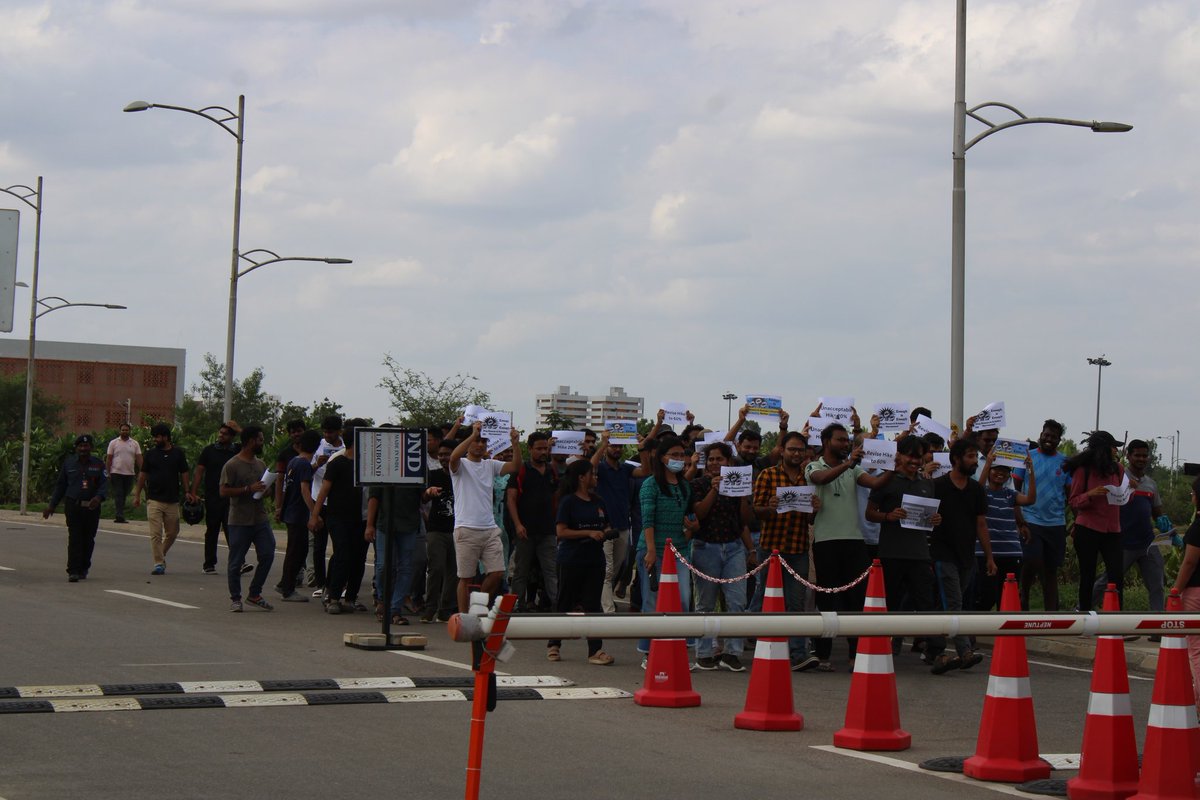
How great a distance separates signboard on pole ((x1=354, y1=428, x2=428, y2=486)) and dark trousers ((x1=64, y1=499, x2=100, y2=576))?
710 centimetres

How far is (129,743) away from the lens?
9055mm

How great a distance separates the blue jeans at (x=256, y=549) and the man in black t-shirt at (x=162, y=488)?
13.9 feet

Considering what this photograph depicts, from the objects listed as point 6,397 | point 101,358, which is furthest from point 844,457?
point 101,358

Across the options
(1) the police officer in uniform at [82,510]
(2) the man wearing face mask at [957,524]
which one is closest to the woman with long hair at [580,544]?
(2) the man wearing face mask at [957,524]

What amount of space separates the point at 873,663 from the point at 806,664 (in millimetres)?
3773

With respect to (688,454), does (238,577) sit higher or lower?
lower

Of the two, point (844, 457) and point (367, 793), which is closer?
point (367, 793)

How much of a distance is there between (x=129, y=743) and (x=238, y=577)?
305 inches

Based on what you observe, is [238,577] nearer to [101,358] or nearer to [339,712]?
[339,712]

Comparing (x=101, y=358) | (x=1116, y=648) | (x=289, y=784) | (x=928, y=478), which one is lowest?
(x=289, y=784)

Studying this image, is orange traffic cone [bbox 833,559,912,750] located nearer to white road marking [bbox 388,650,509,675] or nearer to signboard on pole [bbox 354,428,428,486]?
white road marking [bbox 388,650,509,675]

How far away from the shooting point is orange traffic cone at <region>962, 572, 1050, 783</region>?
8523 mm

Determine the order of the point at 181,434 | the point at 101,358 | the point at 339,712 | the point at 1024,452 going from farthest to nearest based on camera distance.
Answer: the point at 101,358 → the point at 181,434 → the point at 1024,452 → the point at 339,712

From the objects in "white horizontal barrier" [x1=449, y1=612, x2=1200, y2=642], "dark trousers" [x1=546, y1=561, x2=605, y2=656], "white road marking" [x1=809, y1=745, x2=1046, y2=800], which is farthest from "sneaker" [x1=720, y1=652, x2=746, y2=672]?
"white horizontal barrier" [x1=449, y1=612, x2=1200, y2=642]
